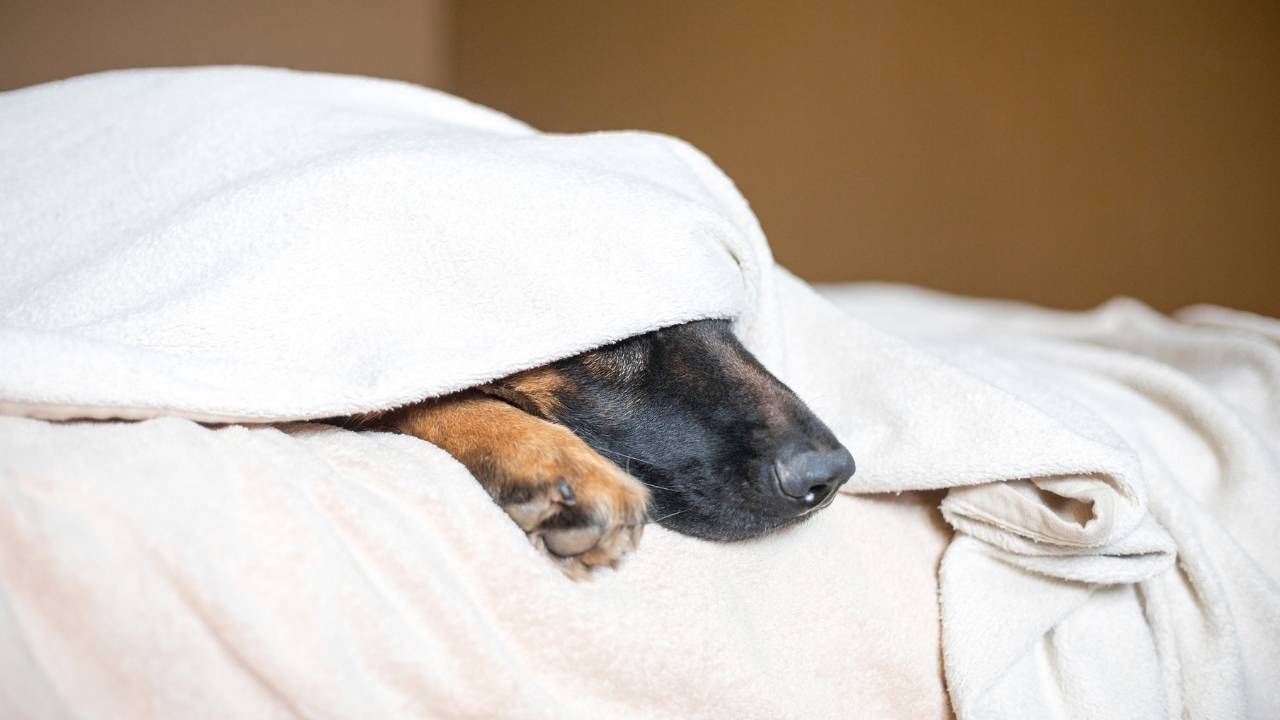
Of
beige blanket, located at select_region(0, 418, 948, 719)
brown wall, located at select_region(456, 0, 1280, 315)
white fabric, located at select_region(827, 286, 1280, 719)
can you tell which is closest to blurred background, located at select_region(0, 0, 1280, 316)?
brown wall, located at select_region(456, 0, 1280, 315)

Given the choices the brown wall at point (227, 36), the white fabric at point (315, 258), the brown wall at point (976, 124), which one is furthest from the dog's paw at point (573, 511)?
the brown wall at point (976, 124)

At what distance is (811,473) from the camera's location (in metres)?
1.09

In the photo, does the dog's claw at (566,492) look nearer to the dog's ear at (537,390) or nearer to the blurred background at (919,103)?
the dog's ear at (537,390)

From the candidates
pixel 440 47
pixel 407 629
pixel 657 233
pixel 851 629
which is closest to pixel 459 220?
pixel 657 233

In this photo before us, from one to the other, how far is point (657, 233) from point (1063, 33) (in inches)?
112

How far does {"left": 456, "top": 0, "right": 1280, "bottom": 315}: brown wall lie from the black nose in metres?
2.76

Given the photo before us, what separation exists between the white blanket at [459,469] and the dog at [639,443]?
50 millimetres

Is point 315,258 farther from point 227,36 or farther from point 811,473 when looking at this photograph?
point 227,36

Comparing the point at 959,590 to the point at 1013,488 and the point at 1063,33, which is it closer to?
the point at 1013,488

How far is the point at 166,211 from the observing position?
48.7 inches

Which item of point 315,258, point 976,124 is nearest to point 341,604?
point 315,258

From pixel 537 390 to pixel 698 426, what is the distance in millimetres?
230

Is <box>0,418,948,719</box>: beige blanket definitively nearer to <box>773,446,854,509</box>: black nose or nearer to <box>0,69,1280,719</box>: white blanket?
<box>0,69,1280,719</box>: white blanket

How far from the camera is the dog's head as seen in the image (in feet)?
3.64
